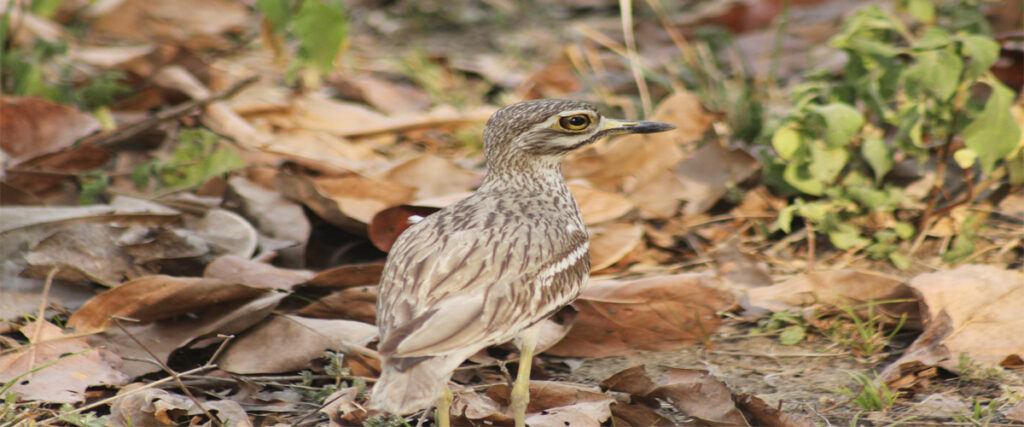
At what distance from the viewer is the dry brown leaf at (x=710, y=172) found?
16.1 ft

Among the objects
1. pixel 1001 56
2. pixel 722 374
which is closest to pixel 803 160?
pixel 722 374

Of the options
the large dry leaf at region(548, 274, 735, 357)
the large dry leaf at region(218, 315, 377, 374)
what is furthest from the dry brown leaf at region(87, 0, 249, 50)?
the large dry leaf at region(548, 274, 735, 357)

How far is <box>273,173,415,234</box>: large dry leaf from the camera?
449 cm

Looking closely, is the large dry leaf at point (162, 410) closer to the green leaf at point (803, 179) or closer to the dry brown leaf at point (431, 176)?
the dry brown leaf at point (431, 176)

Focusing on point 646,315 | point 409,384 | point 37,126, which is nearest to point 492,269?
point 409,384

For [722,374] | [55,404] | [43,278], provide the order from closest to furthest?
[55,404]
[722,374]
[43,278]

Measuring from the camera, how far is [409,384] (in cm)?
277

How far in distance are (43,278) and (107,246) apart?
262 mm

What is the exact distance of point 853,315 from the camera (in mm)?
3867

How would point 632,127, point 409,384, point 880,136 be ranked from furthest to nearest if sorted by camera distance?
point 880,136, point 632,127, point 409,384

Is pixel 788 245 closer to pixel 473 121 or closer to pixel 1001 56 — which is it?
pixel 1001 56

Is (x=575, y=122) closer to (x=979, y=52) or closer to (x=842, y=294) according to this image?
(x=842, y=294)

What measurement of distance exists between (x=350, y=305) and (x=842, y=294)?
1875 millimetres

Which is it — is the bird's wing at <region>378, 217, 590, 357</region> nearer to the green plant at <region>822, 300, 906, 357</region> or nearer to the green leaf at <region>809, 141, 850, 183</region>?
the green plant at <region>822, 300, 906, 357</region>
